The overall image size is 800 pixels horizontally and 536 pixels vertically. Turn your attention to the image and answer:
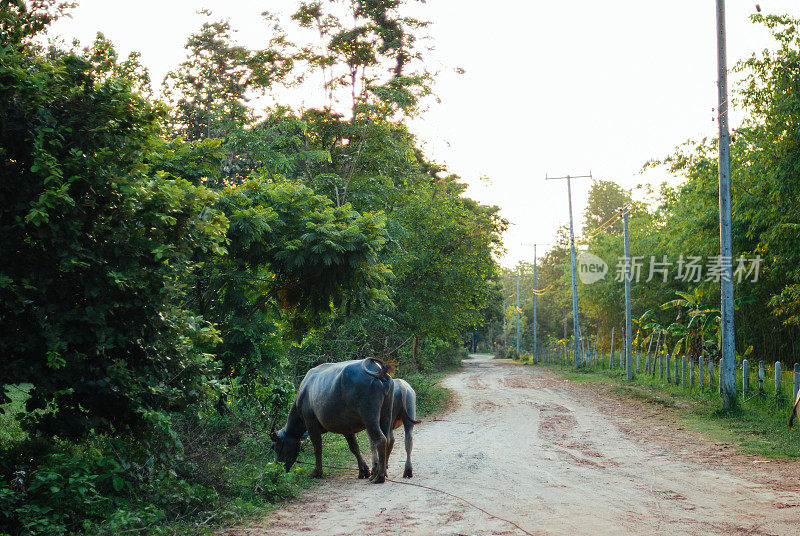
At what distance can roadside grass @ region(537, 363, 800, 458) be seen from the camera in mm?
12248

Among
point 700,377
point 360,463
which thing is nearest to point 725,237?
point 700,377

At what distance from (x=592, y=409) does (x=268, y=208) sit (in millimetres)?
13875

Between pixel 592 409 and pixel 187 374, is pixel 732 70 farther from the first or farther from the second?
pixel 187 374

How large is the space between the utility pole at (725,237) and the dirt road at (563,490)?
2319 millimetres

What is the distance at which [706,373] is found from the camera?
22.5 m

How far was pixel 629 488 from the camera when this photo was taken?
845 centimetres

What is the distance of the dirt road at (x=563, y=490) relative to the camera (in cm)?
659

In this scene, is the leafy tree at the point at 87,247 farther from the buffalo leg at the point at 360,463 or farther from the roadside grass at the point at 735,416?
the roadside grass at the point at 735,416

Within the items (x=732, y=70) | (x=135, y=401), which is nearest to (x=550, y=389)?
(x=732, y=70)

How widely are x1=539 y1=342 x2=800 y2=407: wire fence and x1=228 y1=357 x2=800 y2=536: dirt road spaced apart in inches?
134

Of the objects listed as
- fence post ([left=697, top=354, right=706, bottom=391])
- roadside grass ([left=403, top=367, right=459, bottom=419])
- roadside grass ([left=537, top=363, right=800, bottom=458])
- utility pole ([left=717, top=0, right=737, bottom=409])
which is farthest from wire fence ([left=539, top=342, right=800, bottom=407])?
roadside grass ([left=403, top=367, right=459, bottom=419])

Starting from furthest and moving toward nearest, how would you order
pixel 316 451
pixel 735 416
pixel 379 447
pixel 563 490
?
pixel 735 416 < pixel 316 451 < pixel 379 447 < pixel 563 490

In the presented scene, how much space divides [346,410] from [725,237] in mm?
11537

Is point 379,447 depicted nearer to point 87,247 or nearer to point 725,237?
point 87,247
